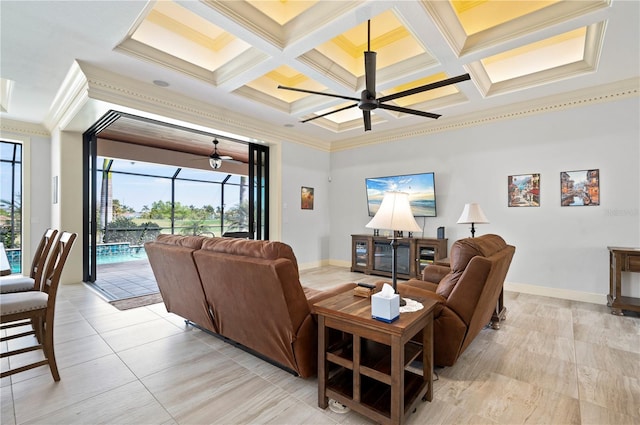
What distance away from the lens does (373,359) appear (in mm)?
1787

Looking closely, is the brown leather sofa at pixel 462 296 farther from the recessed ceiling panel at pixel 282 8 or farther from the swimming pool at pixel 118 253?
the swimming pool at pixel 118 253

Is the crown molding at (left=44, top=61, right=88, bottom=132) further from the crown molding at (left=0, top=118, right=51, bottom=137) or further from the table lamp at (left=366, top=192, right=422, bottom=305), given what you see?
the table lamp at (left=366, top=192, right=422, bottom=305)

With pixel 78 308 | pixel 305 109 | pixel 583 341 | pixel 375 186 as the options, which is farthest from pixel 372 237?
pixel 78 308

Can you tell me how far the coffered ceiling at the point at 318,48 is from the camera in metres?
2.63

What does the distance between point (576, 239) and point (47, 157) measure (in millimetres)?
8874

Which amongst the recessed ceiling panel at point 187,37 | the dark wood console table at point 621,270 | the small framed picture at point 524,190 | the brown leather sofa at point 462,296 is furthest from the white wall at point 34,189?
the dark wood console table at point 621,270

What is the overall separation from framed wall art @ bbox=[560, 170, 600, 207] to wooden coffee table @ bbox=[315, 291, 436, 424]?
3.57 m

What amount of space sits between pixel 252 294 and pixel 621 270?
4223 millimetres

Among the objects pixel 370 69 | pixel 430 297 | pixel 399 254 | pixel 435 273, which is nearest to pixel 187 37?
pixel 370 69

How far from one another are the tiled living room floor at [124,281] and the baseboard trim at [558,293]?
18.3 ft

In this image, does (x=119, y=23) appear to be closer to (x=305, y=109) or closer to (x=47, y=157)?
(x=305, y=109)

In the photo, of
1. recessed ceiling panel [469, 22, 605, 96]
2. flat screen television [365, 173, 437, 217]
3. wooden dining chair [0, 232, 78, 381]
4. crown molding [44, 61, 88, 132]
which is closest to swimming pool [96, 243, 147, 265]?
crown molding [44, 61, 88, 132]

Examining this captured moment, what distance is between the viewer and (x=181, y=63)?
3.56 m

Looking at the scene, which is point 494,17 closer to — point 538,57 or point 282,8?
point 538,57
